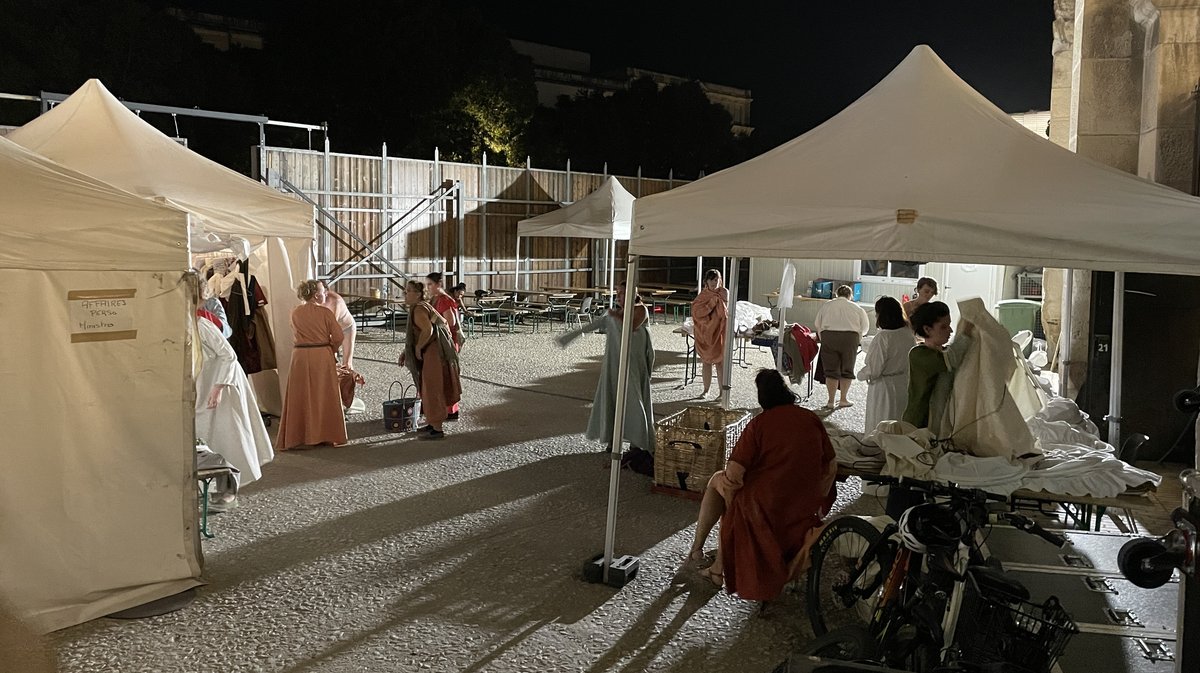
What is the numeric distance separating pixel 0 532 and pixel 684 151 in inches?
1295

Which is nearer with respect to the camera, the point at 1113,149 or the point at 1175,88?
the point at 1175,88

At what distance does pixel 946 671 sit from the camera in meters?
2.97

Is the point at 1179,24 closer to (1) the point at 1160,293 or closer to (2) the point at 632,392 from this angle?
(1) the point at 1160,293

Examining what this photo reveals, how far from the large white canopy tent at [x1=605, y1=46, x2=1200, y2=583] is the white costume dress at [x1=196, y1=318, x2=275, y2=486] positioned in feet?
10.1

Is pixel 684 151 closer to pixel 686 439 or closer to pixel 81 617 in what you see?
pixel 686 439

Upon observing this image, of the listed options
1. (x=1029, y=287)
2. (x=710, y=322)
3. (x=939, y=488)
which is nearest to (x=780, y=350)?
(x=710, y=322)

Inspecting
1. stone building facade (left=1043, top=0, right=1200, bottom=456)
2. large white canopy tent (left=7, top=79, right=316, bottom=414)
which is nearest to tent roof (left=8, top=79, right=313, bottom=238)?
large white canopy tent (left=7, top=79, right=316, bottom=414)

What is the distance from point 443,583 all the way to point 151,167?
5.20 m

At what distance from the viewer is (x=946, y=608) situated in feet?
11.1

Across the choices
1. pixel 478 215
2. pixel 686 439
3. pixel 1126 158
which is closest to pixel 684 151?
pixel 478 215

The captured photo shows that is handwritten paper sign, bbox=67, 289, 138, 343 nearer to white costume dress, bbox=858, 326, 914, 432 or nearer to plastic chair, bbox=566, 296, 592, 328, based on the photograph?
white costume dress, bbox=858, 326, 914, 432

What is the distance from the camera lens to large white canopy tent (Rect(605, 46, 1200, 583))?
429 centimetres

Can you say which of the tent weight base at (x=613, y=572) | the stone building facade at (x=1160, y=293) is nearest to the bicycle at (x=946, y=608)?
the tent weight base at (x=613, y=572)

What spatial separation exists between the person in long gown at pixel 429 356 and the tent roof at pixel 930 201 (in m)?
3.96
